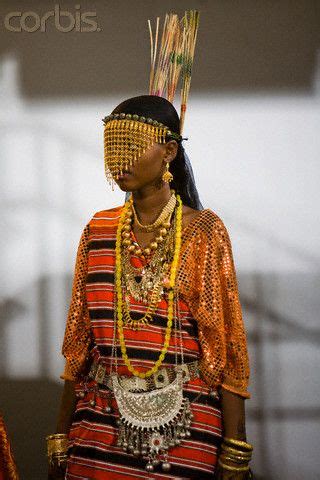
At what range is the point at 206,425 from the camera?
208 cm

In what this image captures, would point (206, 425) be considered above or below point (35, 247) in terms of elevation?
below

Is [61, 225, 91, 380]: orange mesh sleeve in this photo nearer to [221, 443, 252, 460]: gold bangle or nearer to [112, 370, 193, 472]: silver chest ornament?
[112, 370, 193, 472]: silver chest ornament

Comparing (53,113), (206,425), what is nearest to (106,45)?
(53,113)

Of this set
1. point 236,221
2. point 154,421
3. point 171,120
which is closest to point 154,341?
point 154,421

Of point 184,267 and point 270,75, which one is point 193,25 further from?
point 270,75

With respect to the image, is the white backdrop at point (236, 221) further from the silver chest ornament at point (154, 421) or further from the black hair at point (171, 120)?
the silver chest ornament at point (154, 421)

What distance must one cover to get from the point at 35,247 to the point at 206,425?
210 centimetres

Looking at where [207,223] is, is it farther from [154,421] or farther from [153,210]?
[154,421]

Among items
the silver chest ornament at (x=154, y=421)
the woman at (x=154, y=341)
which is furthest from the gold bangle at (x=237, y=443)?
the silver chest ornament at (x=154, y=421)

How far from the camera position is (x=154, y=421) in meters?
2.06

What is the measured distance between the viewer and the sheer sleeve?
2082 mm

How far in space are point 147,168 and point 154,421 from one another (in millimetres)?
756

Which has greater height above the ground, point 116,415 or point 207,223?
point 207,223

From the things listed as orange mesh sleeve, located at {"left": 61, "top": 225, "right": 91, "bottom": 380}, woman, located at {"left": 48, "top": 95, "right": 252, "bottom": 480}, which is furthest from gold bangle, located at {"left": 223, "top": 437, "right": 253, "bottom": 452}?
orange mesh sleeve, located at {"left": 61, "top": 225, "right": 91, "bottom": 380}
